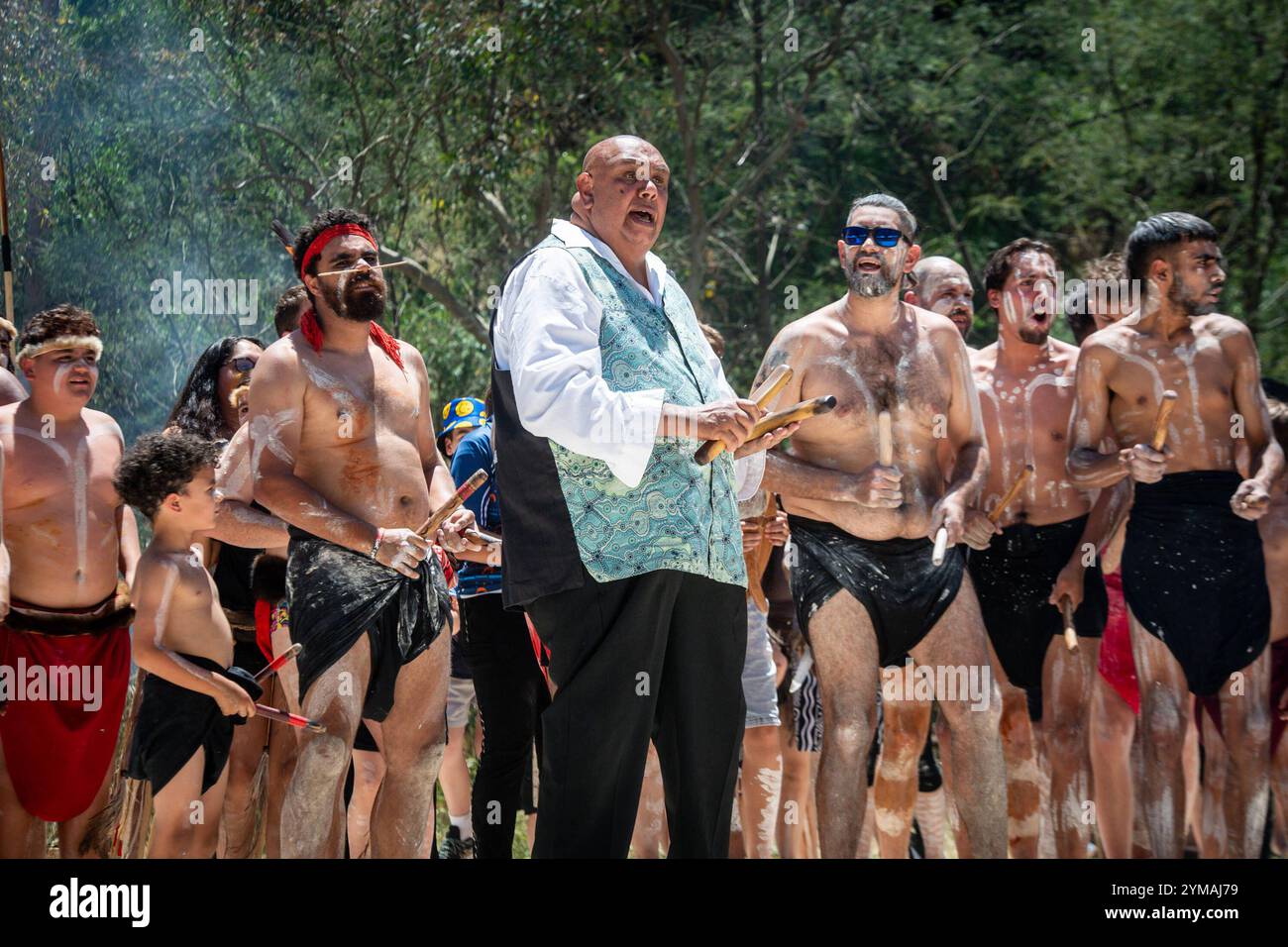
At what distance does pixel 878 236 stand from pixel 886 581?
1.09m

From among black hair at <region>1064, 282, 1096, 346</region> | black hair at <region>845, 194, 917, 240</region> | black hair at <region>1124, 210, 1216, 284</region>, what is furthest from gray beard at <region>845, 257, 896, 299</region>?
black hair at <region>1064, 282, 1096, 346</region>

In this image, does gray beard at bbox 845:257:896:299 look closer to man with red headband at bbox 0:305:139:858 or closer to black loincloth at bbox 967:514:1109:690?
black loincloth at bbox 967:514:1109:690

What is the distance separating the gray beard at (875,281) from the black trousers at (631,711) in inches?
60.5

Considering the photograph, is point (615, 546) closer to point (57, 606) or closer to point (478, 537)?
point (478, 537)

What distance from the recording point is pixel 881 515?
14.7ft

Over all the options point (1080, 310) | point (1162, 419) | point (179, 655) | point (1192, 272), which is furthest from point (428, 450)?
point (1080, 310)

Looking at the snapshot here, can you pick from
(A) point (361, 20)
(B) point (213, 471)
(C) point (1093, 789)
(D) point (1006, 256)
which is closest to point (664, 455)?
(B) point (213, 471)

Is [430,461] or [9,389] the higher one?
[9,389]

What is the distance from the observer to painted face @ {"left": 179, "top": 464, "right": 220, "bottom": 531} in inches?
172

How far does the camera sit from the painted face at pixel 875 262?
4.60 meters

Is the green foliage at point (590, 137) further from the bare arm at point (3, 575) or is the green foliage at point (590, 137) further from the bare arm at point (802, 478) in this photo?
the bare arm at point (3, 575)

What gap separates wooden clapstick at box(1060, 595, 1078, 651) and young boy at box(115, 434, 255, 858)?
2.65m
